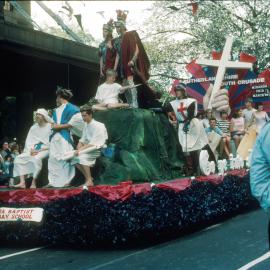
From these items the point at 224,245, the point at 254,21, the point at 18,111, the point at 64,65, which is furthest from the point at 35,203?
the point at 254,21

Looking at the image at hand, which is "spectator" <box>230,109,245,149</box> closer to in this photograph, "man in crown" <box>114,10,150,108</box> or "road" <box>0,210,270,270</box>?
"man in crown" <box>114,10,150,108</box>

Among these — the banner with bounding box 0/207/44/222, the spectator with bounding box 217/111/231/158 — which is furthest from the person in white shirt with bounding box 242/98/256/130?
the banner with bounding box 0/207/44/222

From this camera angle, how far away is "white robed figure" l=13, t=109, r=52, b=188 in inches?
408

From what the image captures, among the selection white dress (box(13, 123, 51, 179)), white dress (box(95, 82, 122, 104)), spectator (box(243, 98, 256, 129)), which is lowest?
white dress (box(13, 123, 51, 179))

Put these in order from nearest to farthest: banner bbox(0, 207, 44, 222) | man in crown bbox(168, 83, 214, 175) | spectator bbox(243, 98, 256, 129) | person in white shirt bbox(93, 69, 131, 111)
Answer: banner bbox(0, 207, 44, 222)
person in white shirt bbox(93, 69, 131, 111)
man in crown bbox(168, 83, 214, 175)
spectator bbox(243, 98, 256, 129)

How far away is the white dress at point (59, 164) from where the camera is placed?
1000 centimetres

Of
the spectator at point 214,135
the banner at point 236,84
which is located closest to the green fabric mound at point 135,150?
the spectator at point 214,135

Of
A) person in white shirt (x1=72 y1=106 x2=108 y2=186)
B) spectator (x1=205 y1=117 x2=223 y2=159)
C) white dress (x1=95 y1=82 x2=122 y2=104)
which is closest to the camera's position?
person in white shirt (x1=72 y1=106 x2=108 y2=186)

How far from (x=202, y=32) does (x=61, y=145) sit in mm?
20756

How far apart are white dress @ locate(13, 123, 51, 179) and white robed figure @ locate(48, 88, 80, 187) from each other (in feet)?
0.93

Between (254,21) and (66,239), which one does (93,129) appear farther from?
(254,21)

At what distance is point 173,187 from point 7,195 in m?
2.61

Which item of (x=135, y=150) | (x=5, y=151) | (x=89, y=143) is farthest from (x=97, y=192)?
(x=5, y=151)

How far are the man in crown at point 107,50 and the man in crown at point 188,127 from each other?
4.91 ft
